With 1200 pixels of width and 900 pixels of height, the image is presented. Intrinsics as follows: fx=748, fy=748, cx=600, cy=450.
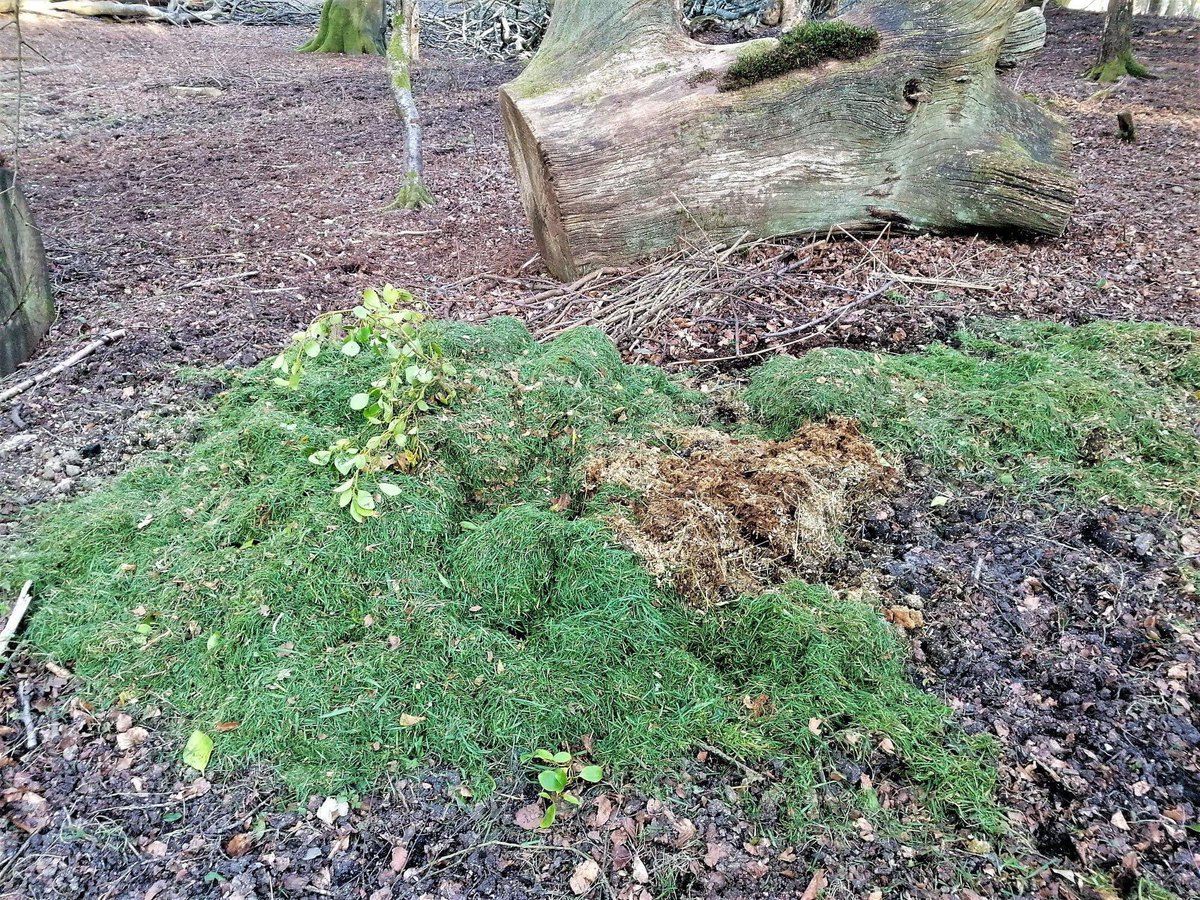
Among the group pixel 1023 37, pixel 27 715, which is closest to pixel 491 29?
pixel 1023 37

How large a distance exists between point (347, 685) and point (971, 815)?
6.16 feet

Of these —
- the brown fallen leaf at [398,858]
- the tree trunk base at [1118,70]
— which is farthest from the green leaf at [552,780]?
the tree trunk base at [1118,70]

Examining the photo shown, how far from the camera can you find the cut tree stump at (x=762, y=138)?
5.00 m

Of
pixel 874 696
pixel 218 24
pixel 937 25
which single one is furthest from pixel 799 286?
pixel 218 24

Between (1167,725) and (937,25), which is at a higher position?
(937,25)

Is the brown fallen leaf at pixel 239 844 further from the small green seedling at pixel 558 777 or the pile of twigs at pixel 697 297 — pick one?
the pile of twigs at pixel 697 297

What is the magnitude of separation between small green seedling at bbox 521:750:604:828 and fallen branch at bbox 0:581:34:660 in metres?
1.86

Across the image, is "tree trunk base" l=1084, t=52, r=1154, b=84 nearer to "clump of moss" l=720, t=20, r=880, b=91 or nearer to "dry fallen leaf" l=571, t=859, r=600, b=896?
"clump of moss" l=720, t=20, r=880, b=91

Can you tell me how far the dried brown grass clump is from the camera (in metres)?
2.66

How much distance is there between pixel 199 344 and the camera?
455 cm

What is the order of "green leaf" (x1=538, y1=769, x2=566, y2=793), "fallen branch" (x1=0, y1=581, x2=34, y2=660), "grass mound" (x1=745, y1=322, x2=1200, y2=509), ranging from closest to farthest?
"green leaf" (x1=538, y1=769, x2=566, y2=793)
"fallen branch" (x1=0, y1=581, x2=34, y2=660)
"grass mound" (x1=745, y1=322, x2=1200, y2=509)

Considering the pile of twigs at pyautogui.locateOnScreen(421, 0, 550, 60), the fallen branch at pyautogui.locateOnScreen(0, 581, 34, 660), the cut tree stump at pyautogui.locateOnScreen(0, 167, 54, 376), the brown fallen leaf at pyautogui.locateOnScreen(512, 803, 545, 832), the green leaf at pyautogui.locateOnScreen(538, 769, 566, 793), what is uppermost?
the pile of twigs at pyautogui.locateOnScreen(421, 0, 550, 60)

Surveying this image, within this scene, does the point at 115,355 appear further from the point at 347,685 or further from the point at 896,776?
the point at 896,776

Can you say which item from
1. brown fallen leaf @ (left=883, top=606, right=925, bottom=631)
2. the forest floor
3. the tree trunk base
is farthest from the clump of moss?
the tree trunk base
